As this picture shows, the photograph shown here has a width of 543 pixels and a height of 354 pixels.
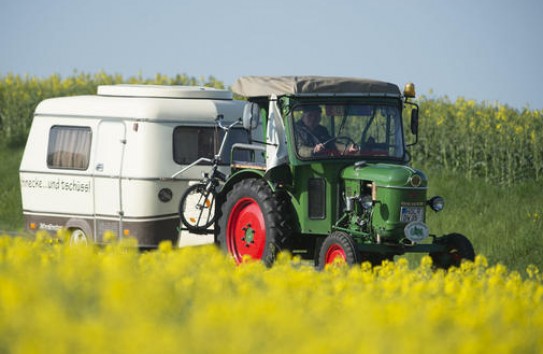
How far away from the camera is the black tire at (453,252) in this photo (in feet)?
41.5

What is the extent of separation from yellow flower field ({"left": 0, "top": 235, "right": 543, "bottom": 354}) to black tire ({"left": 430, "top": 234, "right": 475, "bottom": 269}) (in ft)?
12.8

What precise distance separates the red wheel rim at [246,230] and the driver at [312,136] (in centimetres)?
88

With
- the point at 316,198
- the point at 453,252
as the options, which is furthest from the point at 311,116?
the point at 453,252

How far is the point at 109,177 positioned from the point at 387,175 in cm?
415

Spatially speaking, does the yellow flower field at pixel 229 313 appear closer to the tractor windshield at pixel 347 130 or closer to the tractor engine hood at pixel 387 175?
the tractor engine hood at pixel 387 175

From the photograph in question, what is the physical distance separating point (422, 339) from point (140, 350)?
146 centimetres

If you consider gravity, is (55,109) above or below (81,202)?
above

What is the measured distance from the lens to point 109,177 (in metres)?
14.8

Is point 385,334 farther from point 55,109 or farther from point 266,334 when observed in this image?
point 55,109

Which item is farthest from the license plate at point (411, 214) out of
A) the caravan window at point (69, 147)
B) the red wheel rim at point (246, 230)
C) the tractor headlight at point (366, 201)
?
the caravan window at point (69, 147)

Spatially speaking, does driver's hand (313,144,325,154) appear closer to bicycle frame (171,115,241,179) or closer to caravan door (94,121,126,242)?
bicycle frame (171,115,241,179)

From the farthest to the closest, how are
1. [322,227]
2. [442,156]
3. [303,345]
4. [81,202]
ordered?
[442,156]
[81,202]
[322,227]
[303,345]

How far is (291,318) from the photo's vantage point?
225 inches

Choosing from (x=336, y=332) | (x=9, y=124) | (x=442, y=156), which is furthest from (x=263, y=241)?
(x=9, y=124)
